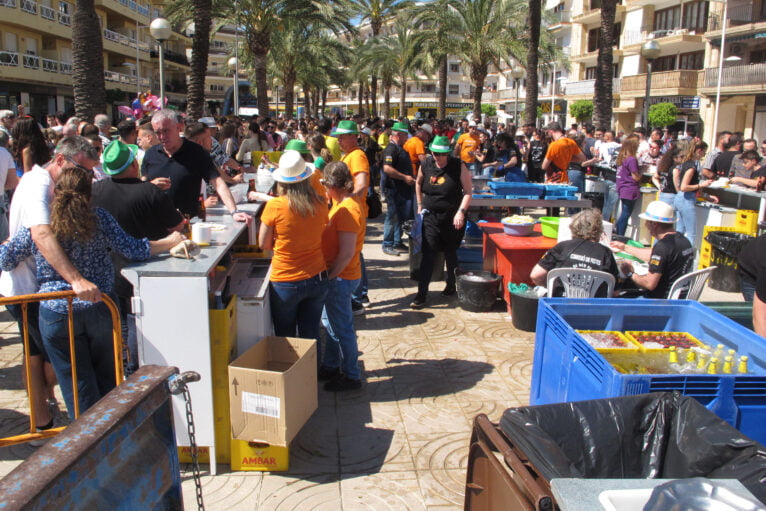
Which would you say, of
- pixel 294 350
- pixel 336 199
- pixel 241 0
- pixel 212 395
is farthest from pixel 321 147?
pixel 241 0

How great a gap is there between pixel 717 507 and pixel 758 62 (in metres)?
38.1

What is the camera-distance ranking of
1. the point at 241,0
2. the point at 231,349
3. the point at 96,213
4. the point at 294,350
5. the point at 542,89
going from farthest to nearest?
the point at 542,89, the point at 241,0, the point at 294,350, the point at 231,349, the point at 96,213

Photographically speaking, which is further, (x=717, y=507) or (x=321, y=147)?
(x=321, y=147)

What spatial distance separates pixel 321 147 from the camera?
7.80 meters

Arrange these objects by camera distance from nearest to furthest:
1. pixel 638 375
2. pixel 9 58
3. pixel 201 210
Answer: pixel 638 375, pixel 201 210, pixel 9 58

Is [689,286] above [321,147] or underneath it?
underneath

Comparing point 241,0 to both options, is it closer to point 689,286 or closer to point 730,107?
point 689,286

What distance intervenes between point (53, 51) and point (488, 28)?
2511 centimetres

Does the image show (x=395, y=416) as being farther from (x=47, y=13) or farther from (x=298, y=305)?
(x=47, y=13)

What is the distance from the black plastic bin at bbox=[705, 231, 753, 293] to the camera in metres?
8.16

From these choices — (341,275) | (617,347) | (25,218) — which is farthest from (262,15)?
(617,347)

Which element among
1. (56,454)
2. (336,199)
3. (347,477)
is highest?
(336,199)

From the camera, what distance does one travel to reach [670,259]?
495 centimetres

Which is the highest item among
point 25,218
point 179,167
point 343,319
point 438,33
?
point 438,33
